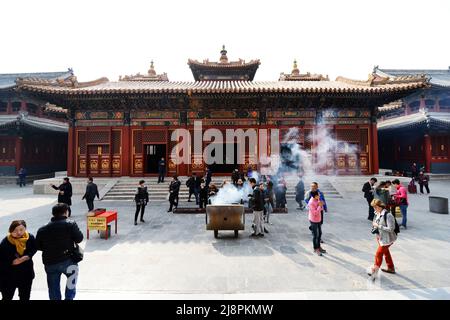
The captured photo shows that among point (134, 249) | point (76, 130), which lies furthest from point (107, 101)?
point (134, 249)

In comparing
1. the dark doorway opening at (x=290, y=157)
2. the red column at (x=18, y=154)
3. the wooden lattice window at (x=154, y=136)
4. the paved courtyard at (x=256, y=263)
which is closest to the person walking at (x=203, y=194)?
the paved courtyard at (x=256, y=263)

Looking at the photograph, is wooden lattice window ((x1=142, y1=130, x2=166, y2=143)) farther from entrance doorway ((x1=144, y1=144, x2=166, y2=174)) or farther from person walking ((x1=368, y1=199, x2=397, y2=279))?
person walking ((x1=368, y1=199, x2=397, y2=279))

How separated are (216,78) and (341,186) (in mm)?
14128

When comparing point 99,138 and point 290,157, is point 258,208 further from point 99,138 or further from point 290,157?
point 99,138

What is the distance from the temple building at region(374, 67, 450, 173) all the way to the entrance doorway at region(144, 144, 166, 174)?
14745 mm

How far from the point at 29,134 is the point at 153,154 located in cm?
1298

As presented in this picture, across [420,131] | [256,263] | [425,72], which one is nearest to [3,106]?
[256,263]

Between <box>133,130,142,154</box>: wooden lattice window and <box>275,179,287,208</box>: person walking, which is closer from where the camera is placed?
<box>275,179,287,208</box>: person walking

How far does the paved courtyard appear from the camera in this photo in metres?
3.58

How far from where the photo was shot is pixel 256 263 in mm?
4594

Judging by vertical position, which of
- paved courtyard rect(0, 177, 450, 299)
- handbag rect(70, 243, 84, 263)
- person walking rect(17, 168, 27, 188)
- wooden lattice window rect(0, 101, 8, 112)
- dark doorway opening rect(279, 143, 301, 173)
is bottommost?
paved courtyard rect(0, 177, 450, 299)

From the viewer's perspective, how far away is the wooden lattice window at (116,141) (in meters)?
14.1

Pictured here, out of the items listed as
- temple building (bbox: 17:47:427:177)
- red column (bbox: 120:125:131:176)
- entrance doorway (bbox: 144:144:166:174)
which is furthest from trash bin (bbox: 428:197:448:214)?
red column (bbox: 120:125:131:176)

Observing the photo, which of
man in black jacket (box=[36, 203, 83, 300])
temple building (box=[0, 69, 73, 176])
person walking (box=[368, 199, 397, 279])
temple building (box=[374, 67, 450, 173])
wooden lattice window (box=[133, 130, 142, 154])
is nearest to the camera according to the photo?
man in black jacket (box=[36, 203, 83, 300])
